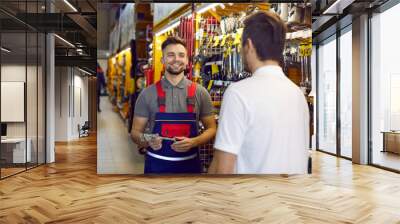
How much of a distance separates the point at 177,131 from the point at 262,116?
53.2 inches

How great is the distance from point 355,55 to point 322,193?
4.19 meters

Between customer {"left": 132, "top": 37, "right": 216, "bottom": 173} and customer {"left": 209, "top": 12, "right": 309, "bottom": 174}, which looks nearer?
customer {"left": 209, "top": 12, "right": 309, "bottom": 174}

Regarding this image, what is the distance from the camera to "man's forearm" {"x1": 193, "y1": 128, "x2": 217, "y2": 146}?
4613 mm

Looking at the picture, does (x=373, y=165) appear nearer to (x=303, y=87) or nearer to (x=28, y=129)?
(x=303, y=87)

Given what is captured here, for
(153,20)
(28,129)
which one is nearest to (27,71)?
(28,129)

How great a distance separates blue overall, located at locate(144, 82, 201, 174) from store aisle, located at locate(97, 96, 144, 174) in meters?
0.66

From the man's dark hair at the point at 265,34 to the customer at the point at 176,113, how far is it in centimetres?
101

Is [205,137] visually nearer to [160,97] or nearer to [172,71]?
[160,97]

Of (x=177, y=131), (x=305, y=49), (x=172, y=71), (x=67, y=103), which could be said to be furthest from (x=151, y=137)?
(x=67, y=103)

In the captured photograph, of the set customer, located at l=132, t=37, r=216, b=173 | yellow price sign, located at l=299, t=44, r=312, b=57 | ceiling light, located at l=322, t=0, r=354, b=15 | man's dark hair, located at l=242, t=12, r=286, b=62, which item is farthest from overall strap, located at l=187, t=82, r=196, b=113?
ceiling light, located at l=322, t=0, r=354, b=15

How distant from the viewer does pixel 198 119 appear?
4.71m

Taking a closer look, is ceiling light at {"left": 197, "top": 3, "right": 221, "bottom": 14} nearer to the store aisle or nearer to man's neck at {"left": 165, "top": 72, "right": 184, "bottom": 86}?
man's neck at {"left": 165, "top": 72, "right": 184, "bottom": 86}

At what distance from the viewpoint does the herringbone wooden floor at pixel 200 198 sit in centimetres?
435

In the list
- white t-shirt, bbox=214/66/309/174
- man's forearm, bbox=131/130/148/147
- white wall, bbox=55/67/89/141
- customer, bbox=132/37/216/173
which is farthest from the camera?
white wall, bbox=55/67/89/141
